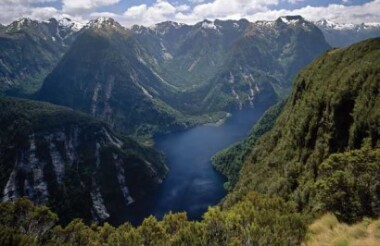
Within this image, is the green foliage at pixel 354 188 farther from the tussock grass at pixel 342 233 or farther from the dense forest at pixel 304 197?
the tussock grass at pixel 342 233

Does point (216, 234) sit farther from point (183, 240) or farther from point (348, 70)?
point (348, 70)

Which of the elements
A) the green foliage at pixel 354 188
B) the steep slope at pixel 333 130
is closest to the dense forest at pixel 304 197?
the green foliage at pixel 354 188

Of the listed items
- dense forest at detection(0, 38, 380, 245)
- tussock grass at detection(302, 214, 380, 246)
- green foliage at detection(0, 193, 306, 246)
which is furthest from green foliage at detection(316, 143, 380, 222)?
green foliage at detection(0, 193, 306, 246)

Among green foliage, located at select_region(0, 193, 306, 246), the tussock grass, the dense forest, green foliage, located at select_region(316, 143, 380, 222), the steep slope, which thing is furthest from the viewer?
the steep slope

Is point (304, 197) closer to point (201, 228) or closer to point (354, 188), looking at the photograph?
point (201, 228)

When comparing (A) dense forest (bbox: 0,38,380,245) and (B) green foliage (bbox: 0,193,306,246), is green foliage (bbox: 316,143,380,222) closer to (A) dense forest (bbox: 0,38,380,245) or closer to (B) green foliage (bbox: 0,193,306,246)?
(A) dense forest (bbox: 0,38,380,245)

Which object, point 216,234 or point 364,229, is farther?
point 216,234

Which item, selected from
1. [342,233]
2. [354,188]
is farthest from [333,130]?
[342,233]

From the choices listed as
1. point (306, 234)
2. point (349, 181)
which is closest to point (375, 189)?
point (349, 181)
